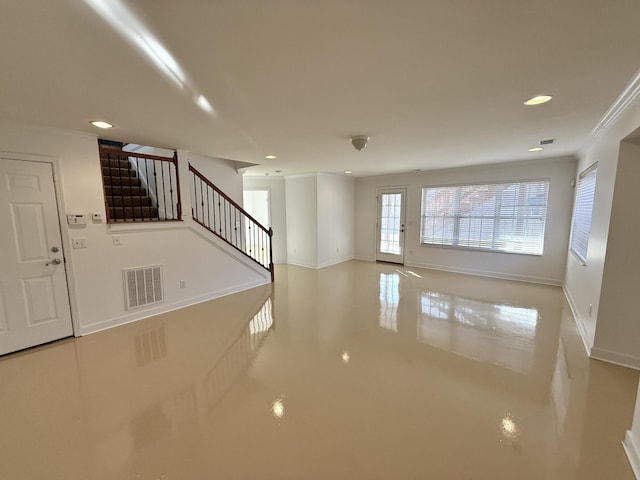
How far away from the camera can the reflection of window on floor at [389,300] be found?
11.5 ft

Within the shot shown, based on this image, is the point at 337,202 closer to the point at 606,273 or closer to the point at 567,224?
the point at 567,224

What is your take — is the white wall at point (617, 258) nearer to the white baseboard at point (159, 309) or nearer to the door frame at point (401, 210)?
the door frame at point (401, 210)

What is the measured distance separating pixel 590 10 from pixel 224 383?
323 cm

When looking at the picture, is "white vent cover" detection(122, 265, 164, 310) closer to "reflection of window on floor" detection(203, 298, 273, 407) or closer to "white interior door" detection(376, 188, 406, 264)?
"reflection of window on floor" detection(203, 298, 273, 407)

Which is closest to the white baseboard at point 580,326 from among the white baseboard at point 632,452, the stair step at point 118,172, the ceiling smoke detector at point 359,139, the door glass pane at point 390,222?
the white baseboard at point 632,452

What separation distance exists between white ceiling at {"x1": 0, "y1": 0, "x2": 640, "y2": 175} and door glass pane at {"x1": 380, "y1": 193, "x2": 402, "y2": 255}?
3952mm

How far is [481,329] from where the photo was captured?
331cm

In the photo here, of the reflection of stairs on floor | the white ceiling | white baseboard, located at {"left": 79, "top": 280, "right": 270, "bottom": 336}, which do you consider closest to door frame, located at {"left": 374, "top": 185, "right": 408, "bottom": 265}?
white baseboard, located at {"left": 79, "top": 280, "right": 270, "bottom": 336}

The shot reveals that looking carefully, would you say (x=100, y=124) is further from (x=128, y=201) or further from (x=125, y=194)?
(x=125, y=194)

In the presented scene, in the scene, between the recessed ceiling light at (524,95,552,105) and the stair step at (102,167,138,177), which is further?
the stair step at (102,167,138,177)

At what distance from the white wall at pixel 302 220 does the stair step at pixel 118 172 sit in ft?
10.8

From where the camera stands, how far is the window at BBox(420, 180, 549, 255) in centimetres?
512

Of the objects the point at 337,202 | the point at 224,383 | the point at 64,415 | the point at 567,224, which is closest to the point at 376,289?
the point at 337,202

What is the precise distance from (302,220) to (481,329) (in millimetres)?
4508
